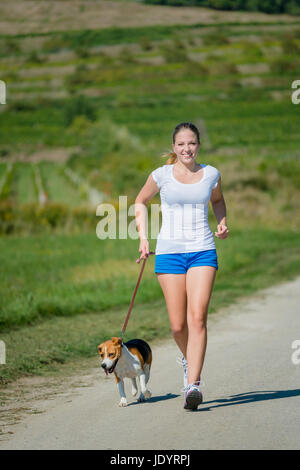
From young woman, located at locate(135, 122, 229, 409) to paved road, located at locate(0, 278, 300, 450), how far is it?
441 mm

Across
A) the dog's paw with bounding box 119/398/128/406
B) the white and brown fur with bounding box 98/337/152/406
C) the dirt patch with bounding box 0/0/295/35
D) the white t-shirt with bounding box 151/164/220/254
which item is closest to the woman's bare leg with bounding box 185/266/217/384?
the white t-shirt with bounding box 151/164/220/254

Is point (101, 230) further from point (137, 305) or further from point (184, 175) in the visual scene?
point (184, 175)

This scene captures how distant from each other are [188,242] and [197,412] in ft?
4.56

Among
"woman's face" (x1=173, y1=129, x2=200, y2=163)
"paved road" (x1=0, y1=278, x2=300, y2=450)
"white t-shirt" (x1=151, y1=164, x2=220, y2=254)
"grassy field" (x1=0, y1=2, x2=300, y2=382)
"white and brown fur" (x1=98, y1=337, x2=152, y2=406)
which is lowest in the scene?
"paved road" (x1=0, y1=278, x2=300, y2=450)

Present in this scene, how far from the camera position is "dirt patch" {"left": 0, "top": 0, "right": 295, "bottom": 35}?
40.8 metres

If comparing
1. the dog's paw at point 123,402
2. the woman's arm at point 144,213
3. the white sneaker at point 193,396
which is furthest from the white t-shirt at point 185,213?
the dog's paw at point 123,402

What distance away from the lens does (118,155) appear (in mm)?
54438

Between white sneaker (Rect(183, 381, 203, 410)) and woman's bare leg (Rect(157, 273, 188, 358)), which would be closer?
white sneaker (Rect(183, 381, 203, 410))

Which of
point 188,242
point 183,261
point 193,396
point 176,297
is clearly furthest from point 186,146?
point 193,396

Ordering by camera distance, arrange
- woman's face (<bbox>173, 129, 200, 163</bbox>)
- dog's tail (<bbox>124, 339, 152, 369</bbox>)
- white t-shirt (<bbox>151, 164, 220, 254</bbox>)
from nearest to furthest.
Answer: white t-shirt (<bbox>151, 164, 220, 254</bbox>)
woman's face (<bbox>173, 129, 200, 163</bbox>)
dog's tail (<bbox>124, 339, 152, 369</bbox>)

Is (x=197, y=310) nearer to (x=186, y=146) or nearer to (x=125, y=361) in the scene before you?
(x=125, y=361)

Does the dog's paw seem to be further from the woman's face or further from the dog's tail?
the woman's face

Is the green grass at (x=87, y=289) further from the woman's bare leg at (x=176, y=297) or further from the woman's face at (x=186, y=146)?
the woman's face at (x=186, y=146)
